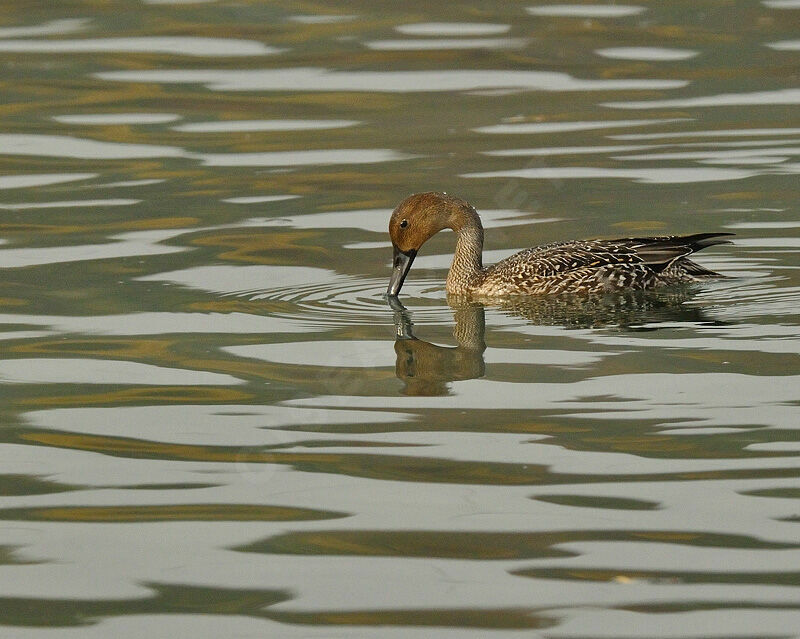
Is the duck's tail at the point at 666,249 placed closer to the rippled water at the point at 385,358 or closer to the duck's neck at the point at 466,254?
the rippled water at the point at 385,358

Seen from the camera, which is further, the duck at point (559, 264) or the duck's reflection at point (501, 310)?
the duck at point (559, 264)

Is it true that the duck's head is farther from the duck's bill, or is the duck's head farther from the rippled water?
the rippled water

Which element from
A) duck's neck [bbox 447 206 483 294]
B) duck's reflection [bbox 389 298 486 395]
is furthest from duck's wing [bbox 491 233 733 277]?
duck's reflection [bbox 389 298 486 395]

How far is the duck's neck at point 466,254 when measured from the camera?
10609mm

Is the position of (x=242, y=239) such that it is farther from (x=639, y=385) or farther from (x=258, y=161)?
(x=639, y=385)

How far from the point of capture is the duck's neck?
10609mm

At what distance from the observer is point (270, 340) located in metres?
9.23

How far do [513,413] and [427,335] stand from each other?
6.64 ft

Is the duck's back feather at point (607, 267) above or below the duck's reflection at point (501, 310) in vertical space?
above

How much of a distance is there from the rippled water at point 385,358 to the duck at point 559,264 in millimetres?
149

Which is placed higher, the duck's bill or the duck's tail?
the duck's tail

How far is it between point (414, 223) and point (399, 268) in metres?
0.33

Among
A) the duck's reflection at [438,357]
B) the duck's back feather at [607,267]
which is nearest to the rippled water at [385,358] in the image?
the duck's reflection at [438,357]

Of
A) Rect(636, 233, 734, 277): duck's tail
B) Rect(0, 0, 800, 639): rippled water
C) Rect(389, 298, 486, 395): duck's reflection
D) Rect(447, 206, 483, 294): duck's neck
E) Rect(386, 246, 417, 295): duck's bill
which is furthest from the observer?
Rect(447, 206, 483, 294): duck's neck
